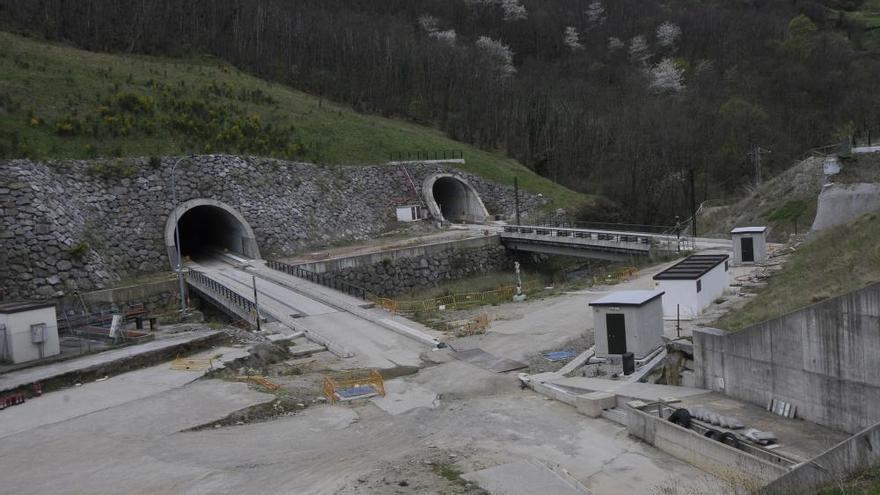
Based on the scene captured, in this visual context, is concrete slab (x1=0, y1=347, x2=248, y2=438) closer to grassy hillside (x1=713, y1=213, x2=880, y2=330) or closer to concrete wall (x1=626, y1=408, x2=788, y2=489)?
concrete wall (x1=626, y1=408, x2=788, y2=489)

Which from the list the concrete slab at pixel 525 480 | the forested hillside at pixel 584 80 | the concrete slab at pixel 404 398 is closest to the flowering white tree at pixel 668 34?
the forested hillside at pixel 584 80

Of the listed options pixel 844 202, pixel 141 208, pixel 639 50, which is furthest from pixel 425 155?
pixel 639 50

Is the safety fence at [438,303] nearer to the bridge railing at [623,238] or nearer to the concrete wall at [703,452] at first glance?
the bridge railing at [623,238]

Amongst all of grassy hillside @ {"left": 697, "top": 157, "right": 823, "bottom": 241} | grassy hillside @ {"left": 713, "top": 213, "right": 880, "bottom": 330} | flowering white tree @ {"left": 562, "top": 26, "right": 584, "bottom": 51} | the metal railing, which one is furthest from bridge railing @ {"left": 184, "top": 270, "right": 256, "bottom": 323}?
flowering white tree @ {"left": 562, "top": 26, "right": 584, "bottom": 51}

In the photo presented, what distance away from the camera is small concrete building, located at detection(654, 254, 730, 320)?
2277 cm

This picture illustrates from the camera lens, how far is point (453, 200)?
58.4 m

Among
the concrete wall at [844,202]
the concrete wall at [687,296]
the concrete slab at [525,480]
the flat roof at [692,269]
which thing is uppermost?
the concrete wall at [844,202]

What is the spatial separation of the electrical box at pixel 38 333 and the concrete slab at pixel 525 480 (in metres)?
17.0

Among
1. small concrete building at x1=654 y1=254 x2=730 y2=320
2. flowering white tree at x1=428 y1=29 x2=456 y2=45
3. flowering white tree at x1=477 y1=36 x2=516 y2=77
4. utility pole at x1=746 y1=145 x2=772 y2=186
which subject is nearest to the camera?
small concrete building at x1=654 y1=254 x2=730 y2=320

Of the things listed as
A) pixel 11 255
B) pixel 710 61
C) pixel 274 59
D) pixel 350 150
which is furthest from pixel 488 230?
pixel 710 61

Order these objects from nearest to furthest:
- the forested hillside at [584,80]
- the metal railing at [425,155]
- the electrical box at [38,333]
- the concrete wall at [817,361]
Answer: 1. the concrete wall at [817,361]
2. the electrical box at [38,333]
3. the metal railing at [425,155]
4. the forested hillside at [584,80]

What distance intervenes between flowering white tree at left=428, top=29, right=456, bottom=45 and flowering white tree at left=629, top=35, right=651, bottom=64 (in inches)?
1303

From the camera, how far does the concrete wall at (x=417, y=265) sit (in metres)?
39.3

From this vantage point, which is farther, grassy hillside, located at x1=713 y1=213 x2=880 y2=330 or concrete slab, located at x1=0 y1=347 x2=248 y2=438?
concrete slab, located at x1=0 y1=347 x2=248 y2=438
